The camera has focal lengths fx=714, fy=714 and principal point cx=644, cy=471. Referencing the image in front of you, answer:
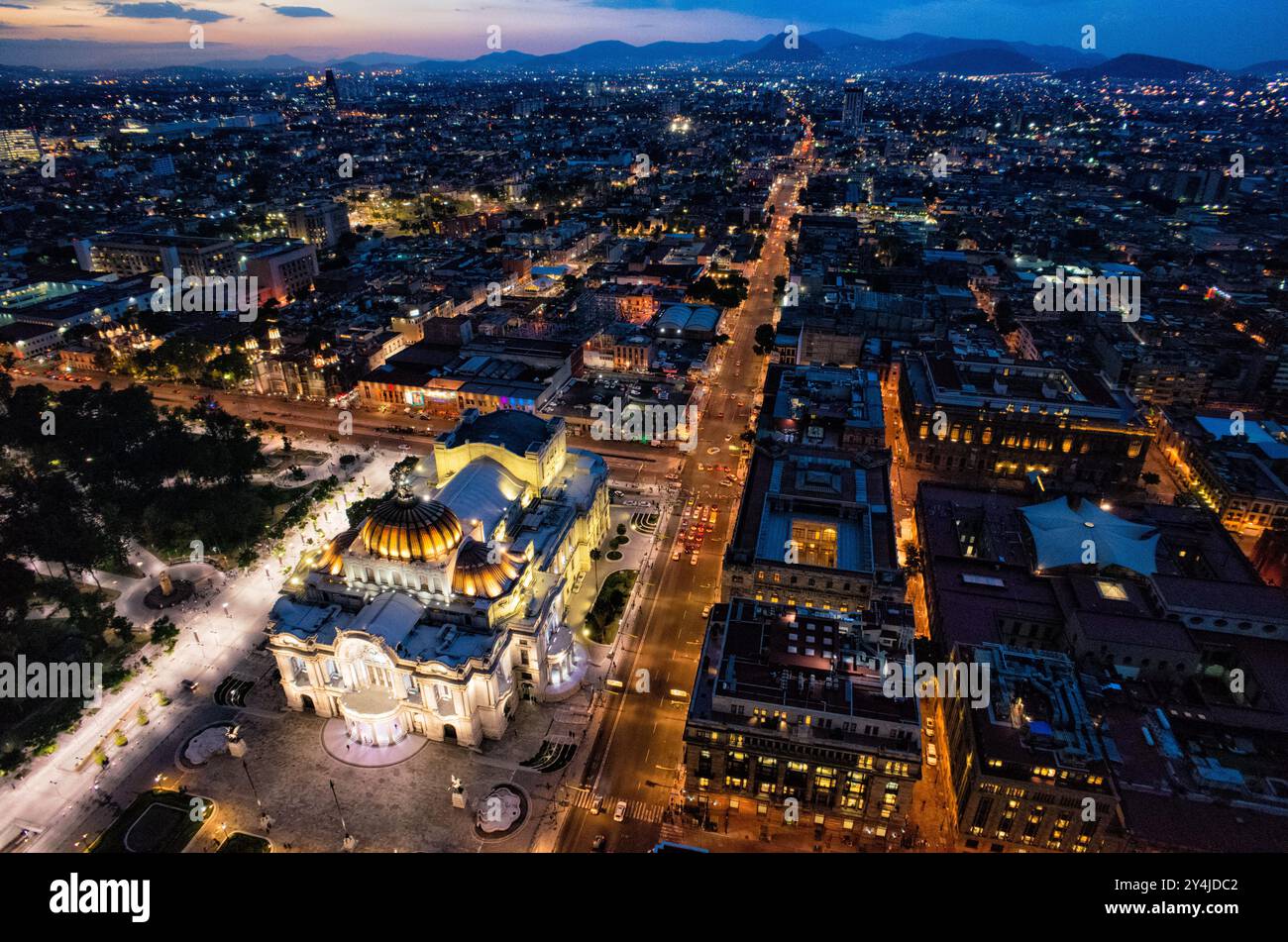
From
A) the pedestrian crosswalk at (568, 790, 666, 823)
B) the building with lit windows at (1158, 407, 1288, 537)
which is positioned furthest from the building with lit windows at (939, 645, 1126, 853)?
the building with lit windows at (1158, 407, 1288, 537)

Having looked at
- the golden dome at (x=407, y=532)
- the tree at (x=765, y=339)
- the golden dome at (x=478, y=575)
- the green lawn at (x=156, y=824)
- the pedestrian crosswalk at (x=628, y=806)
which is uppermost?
the tree at (x=765, y=339)

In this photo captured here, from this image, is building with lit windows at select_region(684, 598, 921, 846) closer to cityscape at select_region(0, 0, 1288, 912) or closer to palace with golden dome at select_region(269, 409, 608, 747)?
cityscape at select_region(0, 0, 1288, 912)

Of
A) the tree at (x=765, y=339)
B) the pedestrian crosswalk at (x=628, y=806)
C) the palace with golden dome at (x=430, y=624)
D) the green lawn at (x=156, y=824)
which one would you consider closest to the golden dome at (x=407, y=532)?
the palace with golden dome at (x=430, y=624)

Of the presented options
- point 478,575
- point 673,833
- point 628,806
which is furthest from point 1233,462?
point 478,575

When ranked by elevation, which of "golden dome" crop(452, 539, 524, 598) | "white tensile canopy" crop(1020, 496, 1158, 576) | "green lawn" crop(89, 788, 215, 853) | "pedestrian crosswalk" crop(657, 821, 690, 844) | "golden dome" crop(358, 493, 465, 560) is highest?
"golden dome" crop(358, 493, 465, 560)

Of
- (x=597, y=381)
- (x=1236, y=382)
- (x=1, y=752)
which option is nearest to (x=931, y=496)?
(x=597, y=381)

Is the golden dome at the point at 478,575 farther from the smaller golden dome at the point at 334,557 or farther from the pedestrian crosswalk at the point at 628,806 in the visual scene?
the pedestrian crosswalk at the point at 628,806

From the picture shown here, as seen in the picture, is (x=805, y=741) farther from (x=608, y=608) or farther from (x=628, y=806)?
(x=608, y=608)
